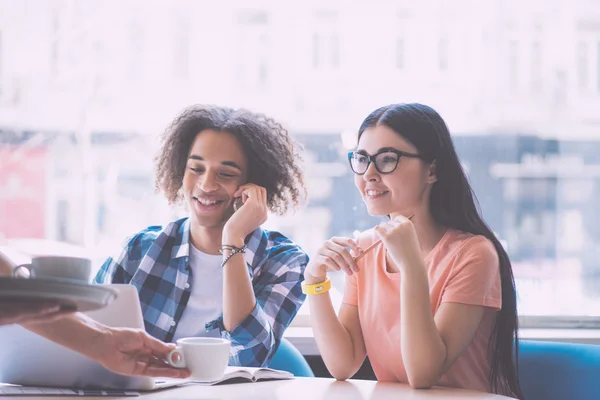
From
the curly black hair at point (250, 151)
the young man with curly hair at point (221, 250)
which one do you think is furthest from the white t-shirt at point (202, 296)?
Answer: the curly black hair at point (250, 151)

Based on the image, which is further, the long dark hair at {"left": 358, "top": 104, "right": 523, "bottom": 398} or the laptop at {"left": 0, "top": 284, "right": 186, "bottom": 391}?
the long dark hair at {"left": 358, "top": 104, "right": 523, "bottom": 398}

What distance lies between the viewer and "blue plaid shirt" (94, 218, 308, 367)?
2034mm

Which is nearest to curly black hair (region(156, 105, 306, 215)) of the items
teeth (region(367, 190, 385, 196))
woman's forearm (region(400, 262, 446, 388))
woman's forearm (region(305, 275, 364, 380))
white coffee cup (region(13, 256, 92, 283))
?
teeth (region(367, 190, 385, 196))

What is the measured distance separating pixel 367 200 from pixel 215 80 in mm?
1229

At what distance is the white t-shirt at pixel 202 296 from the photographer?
6.84 ft

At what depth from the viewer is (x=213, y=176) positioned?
2188 millimetres

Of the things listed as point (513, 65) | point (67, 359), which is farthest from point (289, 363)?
point (513, 65)

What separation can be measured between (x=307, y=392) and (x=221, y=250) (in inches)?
30.7

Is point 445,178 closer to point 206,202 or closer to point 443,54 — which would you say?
point 206,202

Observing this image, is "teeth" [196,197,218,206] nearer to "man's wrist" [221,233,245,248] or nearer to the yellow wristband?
"man's wrist" [221,233,245,248]

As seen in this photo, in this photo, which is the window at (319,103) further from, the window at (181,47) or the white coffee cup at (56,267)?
the white coffee cup at (56,267)

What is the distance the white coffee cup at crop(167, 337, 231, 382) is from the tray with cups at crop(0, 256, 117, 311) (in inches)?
11.0

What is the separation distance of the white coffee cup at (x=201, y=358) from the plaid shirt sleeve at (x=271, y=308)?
58 cm

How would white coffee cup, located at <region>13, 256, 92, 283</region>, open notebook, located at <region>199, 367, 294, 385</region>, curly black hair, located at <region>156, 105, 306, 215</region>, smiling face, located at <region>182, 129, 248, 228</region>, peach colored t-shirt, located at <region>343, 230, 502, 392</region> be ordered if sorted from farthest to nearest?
curly black hair, located at <region>156, 105, 306, 215</region> < smiling face, located at <region>182, 129, 248, 228</region> < peach colored t-shirt, located at <region>343, 230, 502, 392</region> < open notebook, located at <region>199, 367, 294, 385</region> < white coffee cup, located at <region>13, 256, 92, 283</region>
